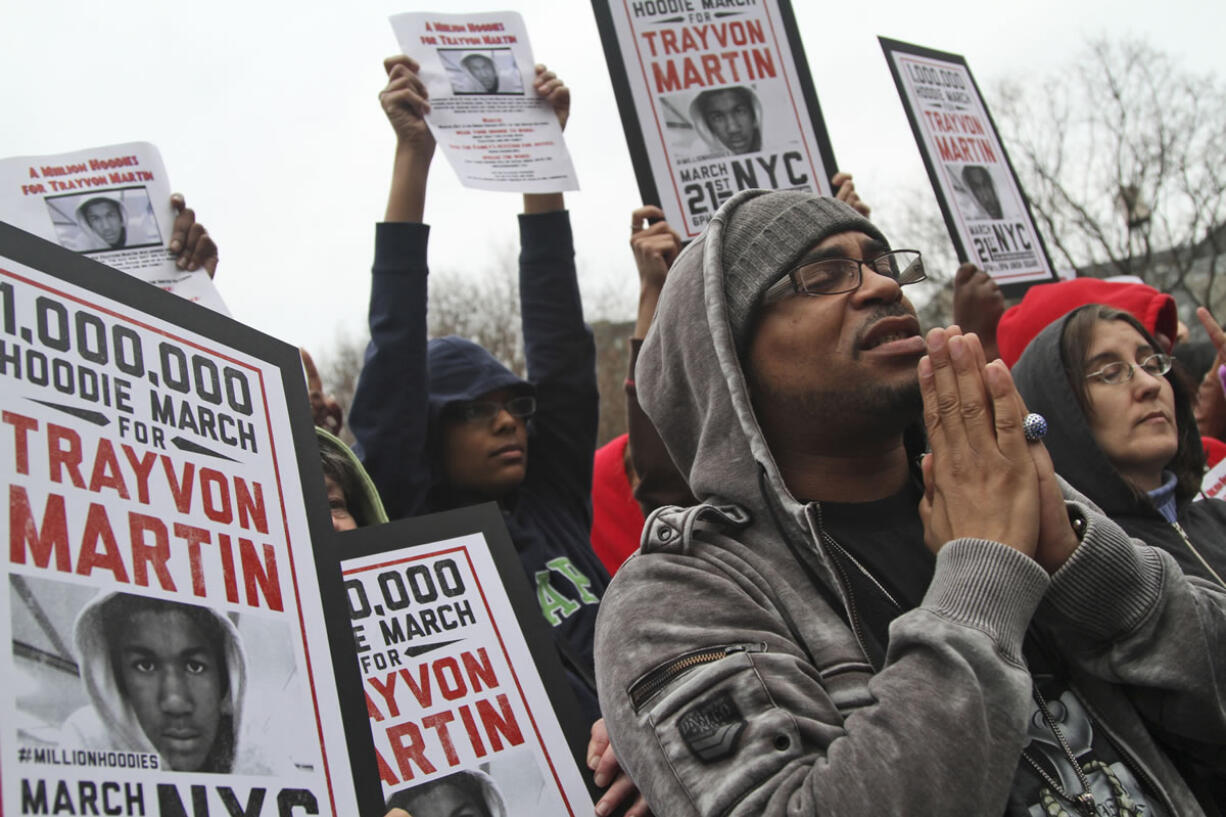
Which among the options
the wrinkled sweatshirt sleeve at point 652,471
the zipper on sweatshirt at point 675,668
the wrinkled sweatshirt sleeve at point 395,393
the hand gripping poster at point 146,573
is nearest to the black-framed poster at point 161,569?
the hand gripping poster at point 146,573

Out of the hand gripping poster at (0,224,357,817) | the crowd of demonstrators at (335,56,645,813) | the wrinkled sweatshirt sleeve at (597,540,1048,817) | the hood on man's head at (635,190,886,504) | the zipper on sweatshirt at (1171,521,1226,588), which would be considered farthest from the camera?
the crowd of demonstrators at (335,56,645,813)

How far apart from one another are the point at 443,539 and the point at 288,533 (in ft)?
2.01

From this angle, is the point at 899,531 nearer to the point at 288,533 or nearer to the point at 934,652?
the point at 934,652

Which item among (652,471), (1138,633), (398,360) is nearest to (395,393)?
(398,360)

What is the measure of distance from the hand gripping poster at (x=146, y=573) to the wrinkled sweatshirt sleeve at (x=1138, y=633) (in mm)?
1128

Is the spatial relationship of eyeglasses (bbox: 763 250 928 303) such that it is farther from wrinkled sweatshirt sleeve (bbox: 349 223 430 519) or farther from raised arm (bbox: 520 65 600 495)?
raised arm (bbox: 520 65 600 495)

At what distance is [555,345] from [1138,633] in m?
2.19

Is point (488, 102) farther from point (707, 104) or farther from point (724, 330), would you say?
point (724, 330)

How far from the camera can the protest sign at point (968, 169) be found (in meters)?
3.85

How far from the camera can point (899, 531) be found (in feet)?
5.97

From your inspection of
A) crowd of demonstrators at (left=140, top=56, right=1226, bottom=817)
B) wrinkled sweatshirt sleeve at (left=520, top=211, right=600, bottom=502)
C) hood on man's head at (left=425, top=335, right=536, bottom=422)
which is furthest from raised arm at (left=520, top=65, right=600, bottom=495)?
crowd of demonstrators at (left=140, top=56, right=1226, bottom=817)

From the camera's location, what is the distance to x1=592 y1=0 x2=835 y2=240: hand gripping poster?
11.0 feet

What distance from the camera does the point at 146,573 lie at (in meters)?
1.15

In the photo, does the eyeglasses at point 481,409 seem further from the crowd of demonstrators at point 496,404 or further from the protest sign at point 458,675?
the protest sign at point 458,675
